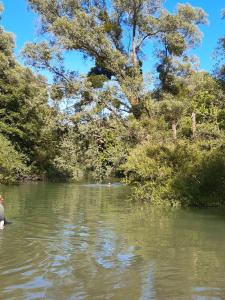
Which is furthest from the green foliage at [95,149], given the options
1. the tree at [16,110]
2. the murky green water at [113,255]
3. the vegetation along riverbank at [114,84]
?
the tree at [16,110]

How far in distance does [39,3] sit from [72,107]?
315 inches

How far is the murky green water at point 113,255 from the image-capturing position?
10039 mm

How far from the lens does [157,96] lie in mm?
36469

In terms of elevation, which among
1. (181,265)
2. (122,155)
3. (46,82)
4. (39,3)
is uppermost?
(39,3)

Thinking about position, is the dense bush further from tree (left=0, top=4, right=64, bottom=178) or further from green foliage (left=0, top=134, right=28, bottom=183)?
tree (left=0, top=4, right=64, bottom=178)

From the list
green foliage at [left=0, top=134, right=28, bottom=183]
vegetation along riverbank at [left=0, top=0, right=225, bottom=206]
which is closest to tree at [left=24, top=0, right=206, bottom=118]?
vegetation along riverbank at [left=0, top=0, right=225, bottom=206]

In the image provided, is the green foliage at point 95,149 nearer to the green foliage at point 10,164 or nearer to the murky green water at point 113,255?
the murky green water at point 113,255

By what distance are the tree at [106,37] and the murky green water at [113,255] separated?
11.8 metres

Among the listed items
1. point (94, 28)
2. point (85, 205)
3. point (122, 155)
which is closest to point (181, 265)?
point (85, 205)

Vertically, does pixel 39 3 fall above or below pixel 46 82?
above

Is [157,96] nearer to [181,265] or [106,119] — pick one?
[106,119]

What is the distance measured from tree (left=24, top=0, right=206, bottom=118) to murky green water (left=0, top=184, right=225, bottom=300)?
11.8m

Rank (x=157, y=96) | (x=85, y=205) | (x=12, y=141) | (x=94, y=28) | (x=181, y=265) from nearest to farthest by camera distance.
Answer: (x=181, y=265), (x=85, y=205), (x=94, y=28), (x=157, y=96), (x=12, y=141)

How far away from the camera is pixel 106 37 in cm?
3456
